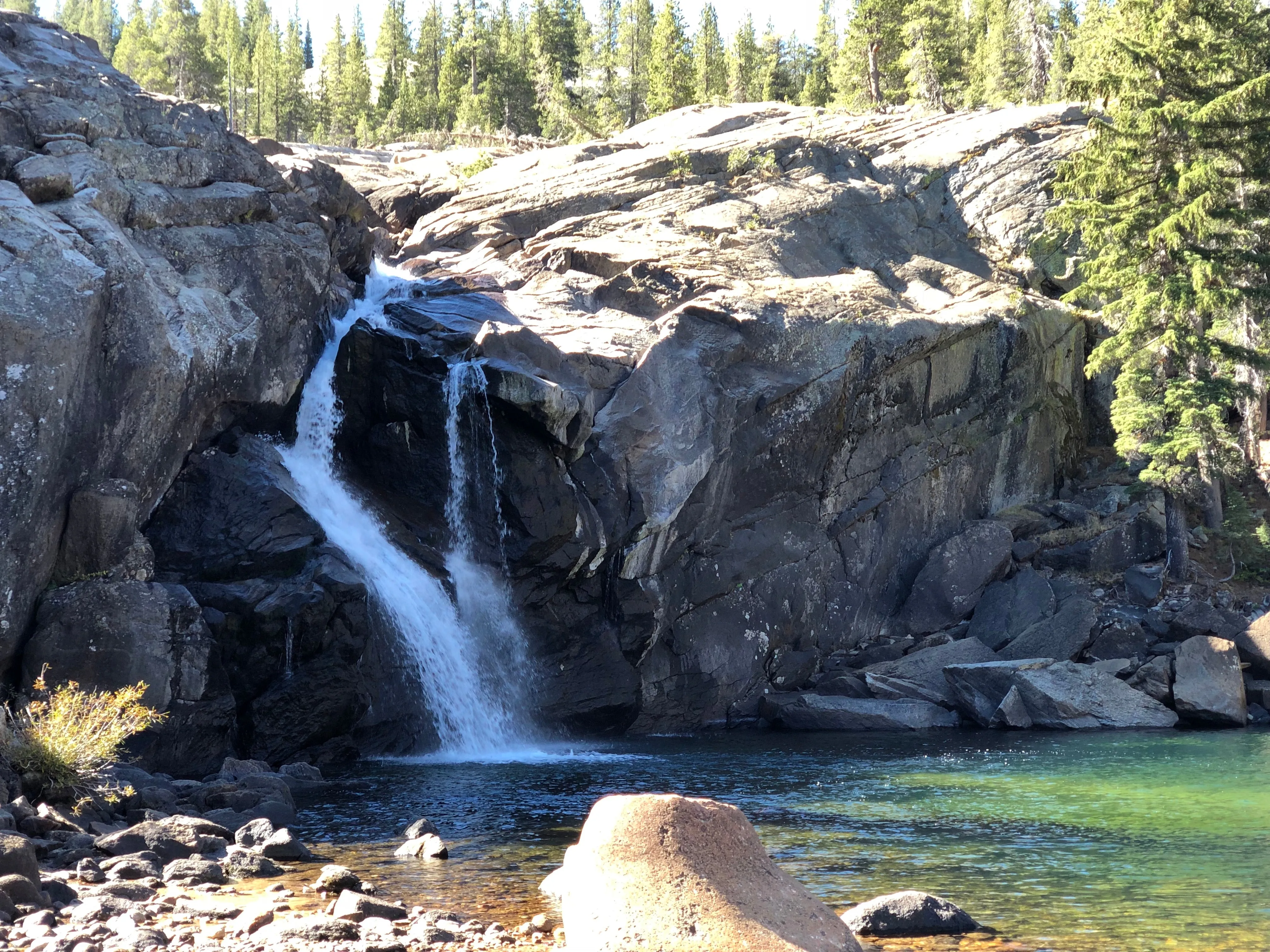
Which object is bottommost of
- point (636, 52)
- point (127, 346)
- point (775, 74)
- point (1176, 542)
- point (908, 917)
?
point (908, 917)

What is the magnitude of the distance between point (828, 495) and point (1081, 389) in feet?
42.9

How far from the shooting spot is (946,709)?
28469 mm

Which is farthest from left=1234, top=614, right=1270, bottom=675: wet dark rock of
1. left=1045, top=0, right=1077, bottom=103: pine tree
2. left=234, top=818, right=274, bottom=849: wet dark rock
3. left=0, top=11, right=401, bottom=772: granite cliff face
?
left=1045, top=0, right=1077, bottom=103: pine tree

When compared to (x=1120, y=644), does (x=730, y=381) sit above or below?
above

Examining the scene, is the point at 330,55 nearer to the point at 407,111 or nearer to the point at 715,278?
the point at 407,111

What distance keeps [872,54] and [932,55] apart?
10.1 feet

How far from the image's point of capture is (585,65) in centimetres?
9094

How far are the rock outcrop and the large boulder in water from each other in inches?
490

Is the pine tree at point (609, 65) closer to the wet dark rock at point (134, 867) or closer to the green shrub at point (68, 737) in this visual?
the green shrub at point (68, 737)

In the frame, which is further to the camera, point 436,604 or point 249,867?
point 436,604

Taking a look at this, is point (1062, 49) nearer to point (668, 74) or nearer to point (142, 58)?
point (668, 74)

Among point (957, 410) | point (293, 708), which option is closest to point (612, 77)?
point (957, 410)

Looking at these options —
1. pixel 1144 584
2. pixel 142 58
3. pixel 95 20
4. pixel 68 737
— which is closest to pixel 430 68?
pixel 142 58

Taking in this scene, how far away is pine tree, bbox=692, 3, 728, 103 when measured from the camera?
73875 millimetres
